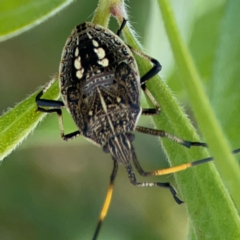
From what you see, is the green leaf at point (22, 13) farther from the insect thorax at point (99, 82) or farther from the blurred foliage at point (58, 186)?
the blurred foliage at point (58, 186)

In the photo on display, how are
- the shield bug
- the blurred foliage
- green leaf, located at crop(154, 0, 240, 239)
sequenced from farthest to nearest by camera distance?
1. the blurred foliage
2. the shield bug
3. green leaf, located at crop(154, 0, 240, 239)

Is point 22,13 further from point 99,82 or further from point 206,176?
point 206,176

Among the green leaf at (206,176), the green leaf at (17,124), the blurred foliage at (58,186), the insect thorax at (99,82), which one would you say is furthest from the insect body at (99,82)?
the blurred foliage at (58,186)

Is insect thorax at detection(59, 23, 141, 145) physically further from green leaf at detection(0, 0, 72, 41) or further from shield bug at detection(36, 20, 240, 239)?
green leaf at detection(0, 0, 72, 41)

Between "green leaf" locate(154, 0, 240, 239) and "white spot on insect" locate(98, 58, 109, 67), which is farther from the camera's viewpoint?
"white spot on insect" locate(98, 58, 109, 67)

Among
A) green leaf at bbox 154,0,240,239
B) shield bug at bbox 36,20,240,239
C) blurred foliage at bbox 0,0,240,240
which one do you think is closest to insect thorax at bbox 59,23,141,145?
shield bug at bbox 36,20,240,239

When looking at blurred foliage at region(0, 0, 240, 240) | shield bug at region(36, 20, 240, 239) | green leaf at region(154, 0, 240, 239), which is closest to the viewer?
green leaf at region(154, 0, 240, 239)

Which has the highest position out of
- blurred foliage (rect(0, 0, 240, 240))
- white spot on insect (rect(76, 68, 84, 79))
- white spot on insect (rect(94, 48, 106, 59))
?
white spot on insect (rect(94, 48, 106, 59))
